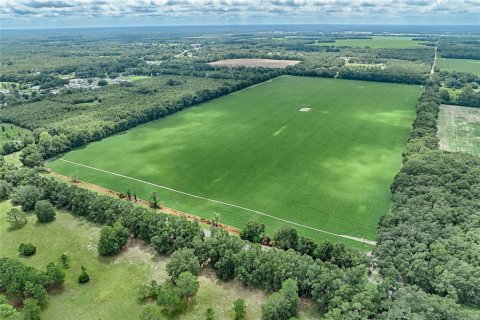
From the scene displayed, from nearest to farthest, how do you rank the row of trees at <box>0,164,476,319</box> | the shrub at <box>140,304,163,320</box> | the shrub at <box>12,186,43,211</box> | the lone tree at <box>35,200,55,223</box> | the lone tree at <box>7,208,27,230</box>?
1. the shrub at <box>140,304,163,320</box>
2. the row of trees at <box>0,164,476,319</box>
3. the lone tree at <box>7,208,27,230</box>
4. the lone tree at <box>35,200,55,223</box>
5. the shrub at <box>12,186,43,211</box>

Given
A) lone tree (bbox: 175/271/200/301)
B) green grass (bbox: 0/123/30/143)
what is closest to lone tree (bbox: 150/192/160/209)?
lone tree (bbox: 175/271/200/301)

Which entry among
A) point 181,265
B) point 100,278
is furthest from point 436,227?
point 100,278

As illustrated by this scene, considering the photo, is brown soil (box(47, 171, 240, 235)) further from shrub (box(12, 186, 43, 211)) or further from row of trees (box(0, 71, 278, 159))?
row of trees (box(0, 71, 278, 159))

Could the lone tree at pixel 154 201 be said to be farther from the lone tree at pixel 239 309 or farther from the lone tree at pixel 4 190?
Result: the lone tree at pixel 4 190

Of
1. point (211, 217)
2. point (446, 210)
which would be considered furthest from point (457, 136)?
point (211, 217)

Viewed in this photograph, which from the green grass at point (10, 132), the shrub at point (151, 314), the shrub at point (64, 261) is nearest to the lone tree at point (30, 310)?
the shrub at point (64, 261)

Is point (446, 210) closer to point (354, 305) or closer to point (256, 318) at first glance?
point (354, 305)

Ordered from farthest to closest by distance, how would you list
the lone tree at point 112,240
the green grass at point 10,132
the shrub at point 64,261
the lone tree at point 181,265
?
the green grass at point 10,132 < the lone tree at point 112,240 < the shrub at point 64,261 < the lone tree at point 181,265
